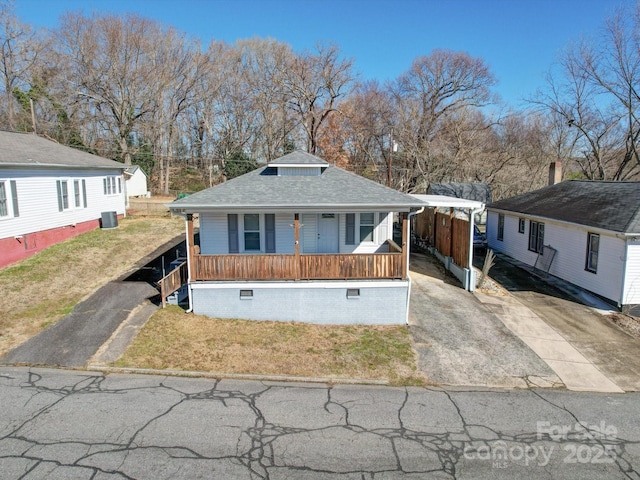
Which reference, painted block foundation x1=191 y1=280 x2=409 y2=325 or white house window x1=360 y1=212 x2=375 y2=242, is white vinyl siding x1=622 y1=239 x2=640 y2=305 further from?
white house window x1=360 y1=212 x2=375 y2=242

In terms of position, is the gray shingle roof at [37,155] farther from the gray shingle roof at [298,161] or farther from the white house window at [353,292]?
the white house window at [353,292]

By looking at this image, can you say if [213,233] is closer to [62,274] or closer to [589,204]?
Answer: [62,274]

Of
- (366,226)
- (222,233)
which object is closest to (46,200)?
(222,233)

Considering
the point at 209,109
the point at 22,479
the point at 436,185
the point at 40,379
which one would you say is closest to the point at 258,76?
the point at 209,109

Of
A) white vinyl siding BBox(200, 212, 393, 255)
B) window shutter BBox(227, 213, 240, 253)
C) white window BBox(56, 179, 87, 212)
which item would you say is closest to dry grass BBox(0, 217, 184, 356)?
white window BBox(56, 179, 87, 212)

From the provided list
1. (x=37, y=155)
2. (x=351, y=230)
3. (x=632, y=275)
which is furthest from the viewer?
(x=37, y=155)
